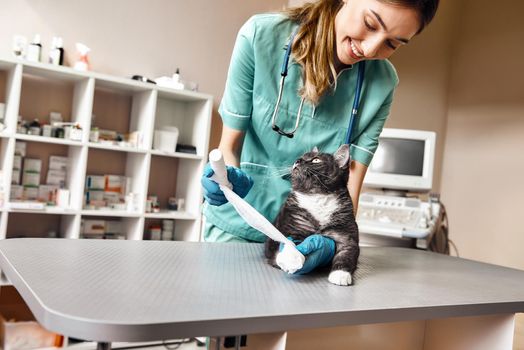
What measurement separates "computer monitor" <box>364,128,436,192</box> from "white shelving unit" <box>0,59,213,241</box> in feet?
3.81

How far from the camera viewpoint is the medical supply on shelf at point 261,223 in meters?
0.80

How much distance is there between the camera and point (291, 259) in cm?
80

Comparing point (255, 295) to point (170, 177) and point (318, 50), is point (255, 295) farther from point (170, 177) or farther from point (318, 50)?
point (170, 177)

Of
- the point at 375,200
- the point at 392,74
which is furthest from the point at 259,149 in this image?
the point at 375,200

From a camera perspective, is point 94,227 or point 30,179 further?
point 94,227

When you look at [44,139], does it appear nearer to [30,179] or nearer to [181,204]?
[30,179]

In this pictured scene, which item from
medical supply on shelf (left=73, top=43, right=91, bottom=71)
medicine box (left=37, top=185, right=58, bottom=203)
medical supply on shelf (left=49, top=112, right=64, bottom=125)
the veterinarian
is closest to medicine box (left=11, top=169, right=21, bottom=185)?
medicine box (left=37, top=185, right=58, bottom=203)

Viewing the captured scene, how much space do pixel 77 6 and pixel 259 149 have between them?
7.33ft

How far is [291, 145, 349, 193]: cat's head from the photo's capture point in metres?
0.93

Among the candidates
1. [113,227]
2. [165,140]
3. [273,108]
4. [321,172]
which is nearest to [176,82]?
[165,140]

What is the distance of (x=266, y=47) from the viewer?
1.16m

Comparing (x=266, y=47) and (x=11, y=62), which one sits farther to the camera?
(x=11, y=62)

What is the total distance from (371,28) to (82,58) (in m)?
2.20

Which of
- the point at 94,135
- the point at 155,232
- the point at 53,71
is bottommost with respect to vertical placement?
the point at 155,232
